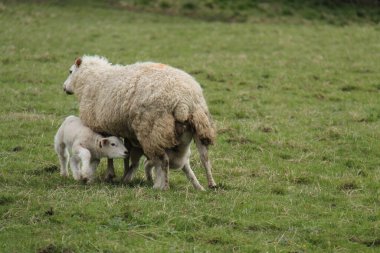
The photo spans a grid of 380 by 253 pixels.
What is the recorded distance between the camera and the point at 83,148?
32.4 ft

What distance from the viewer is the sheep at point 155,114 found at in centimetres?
903

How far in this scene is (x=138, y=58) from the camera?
20.8 metres

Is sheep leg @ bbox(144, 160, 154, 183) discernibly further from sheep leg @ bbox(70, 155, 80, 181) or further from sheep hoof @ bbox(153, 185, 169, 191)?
sheep leg @ bbox(70, 155, 80, 181)

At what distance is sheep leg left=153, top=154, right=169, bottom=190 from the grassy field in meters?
0.15

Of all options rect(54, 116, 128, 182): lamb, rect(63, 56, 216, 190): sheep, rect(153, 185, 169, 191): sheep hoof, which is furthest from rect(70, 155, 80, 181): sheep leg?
rect(153, 185, 169, 191): sheep hoof

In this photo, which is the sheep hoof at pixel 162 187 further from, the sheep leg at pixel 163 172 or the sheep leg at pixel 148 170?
the sheep leg at pixel 148 170

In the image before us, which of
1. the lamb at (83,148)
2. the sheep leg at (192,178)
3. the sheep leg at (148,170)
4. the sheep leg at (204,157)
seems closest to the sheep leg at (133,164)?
the sheep leg at (148,170)

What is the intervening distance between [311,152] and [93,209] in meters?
5.21

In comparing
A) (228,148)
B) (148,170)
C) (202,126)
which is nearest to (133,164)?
(148,170)

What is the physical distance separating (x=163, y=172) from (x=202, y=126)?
2.84 feet

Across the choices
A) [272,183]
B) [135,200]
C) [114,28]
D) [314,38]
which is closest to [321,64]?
[314,38]

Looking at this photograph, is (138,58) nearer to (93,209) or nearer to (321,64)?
(321,64)

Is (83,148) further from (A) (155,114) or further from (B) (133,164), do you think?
(A) (155,114)

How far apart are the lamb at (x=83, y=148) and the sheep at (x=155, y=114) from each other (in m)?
0.23
